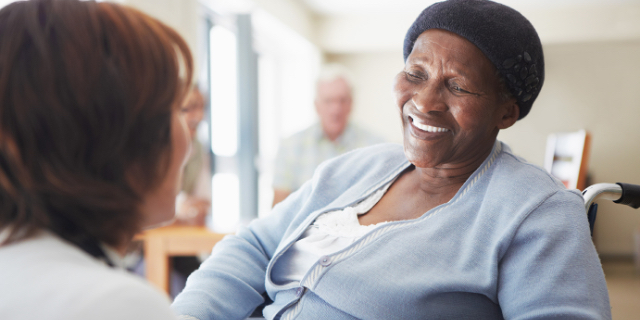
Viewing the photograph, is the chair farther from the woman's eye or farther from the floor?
the floor

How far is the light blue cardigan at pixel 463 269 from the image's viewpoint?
0.82 m

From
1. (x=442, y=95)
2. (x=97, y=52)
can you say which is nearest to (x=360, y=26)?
(x=442, y=95)

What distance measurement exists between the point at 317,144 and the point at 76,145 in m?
2.76

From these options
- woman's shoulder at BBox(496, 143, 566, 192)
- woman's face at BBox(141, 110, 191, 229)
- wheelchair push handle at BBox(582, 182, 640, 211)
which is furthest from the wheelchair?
woman's face at BBox(141, 110, 191, 229)

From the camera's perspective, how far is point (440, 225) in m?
0.96

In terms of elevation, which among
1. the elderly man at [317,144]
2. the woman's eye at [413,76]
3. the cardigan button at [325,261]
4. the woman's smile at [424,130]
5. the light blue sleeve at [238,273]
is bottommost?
the elderly man at [317,144]

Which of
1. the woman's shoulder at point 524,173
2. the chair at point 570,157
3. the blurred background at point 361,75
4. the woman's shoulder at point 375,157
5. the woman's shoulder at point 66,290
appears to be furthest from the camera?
the blurred background at point 361,75

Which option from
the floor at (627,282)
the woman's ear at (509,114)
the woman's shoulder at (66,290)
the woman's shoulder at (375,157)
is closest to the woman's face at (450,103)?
the woman's ear at (509,114)

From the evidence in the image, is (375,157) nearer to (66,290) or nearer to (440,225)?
(440,225)

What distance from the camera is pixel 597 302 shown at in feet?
2.63

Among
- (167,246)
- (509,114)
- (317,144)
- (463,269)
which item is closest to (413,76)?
(509,114)

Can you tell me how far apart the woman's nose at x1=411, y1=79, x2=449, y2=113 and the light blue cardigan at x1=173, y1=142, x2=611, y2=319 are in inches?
5.9

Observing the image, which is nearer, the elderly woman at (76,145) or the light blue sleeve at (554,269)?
the elderly woman at (76,145)

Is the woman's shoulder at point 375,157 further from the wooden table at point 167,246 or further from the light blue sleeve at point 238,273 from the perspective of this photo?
the wooden table at point 167,246
